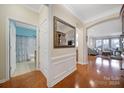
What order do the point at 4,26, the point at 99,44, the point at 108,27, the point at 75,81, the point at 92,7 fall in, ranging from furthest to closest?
1. the point at 99,44
2. the point at 108,27
3. the point at 92,7
4. the point at 75,81
5. the point at 4,26

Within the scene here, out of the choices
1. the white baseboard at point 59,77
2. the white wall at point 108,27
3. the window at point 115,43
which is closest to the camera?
the white baseboard at point 59,77

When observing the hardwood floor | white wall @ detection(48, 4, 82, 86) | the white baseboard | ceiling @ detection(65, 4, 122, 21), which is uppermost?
ceiling @ detection(65, 4, 122, 21)

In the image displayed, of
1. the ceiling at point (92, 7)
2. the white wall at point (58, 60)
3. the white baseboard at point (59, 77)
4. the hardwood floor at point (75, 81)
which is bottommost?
the hardwood floor at point (75, 81)

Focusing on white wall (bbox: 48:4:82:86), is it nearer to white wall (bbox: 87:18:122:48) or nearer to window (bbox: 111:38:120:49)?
white wall (bbox: 87:18:122:48)

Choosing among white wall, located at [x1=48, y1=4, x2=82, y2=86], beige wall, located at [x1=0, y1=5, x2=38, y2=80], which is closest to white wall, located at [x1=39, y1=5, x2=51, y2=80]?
white wall, located at [x1=48, y1=4, x2=82, y2=86]

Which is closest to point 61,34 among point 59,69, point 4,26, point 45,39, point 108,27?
point 45,39

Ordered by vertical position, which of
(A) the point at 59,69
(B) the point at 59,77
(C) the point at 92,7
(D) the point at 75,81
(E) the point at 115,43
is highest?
(C) the point at 92,7

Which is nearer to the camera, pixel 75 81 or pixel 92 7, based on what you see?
pixel 75 81

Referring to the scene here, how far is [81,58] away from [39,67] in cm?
257

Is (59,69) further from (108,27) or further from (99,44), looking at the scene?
(99,44)

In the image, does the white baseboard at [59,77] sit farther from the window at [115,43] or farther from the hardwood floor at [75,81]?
the window at [115,43]

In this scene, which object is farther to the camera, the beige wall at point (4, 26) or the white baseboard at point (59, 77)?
the beige wall at point (4, 26)

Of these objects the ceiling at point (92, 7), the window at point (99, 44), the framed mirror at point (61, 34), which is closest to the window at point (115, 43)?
the window at point (99, 44)

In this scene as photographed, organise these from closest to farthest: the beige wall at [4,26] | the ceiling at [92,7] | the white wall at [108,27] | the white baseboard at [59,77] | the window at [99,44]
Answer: the white baseboard at [59,77], the beige wall at [4,26], the ceiling at [92,7], the white wall at [108,27], the window at [99,44]
